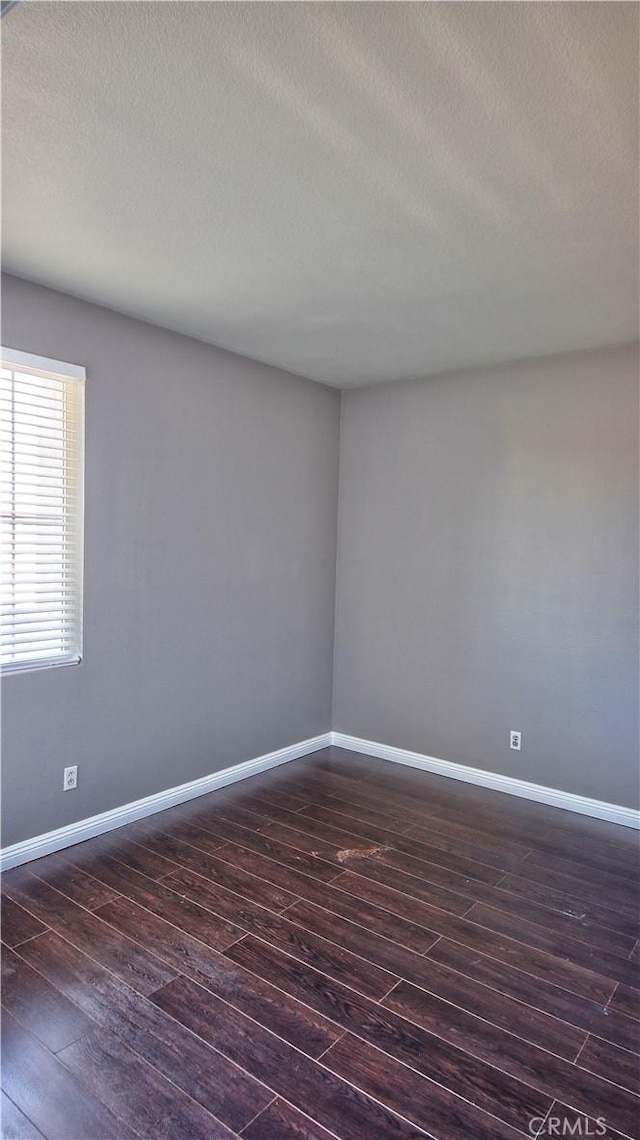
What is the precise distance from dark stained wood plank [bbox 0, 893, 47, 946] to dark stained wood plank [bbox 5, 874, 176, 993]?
0.03 metres

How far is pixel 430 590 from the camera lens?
4.23 meters

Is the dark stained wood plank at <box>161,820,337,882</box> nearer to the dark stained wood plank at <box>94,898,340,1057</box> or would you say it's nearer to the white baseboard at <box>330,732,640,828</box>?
the dark stained wood plank at <box>94,898,340,1057</box>

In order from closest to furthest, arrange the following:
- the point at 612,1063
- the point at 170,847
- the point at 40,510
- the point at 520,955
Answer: the point at 612,1063
the point at 520,955
the point at 40,510
the point at 170,847

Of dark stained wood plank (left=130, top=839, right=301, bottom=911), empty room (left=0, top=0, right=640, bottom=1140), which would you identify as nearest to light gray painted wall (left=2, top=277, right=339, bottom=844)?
empty room (left=0, top=0, right=640, bottom=1140)

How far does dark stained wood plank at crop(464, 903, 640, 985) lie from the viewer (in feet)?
7.33

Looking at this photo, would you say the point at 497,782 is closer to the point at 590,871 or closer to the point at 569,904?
the point at 590,871

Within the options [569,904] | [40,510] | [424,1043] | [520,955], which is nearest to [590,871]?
[569,904]

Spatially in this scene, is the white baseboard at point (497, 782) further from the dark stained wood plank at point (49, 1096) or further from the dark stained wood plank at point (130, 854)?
the dark stained wood plank at point (49, 1096)

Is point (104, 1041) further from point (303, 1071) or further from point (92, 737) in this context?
point (92, 737)

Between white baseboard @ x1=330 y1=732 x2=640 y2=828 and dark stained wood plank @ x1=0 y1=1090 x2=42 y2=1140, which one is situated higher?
white baseboard @ x1=330 y1=732 x2=640 y2=828

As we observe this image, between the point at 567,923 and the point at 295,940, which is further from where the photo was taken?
the point at 567,923

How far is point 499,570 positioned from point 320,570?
1.27 m

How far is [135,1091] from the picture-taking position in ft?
5.50

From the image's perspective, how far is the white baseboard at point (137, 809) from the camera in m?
2.82
